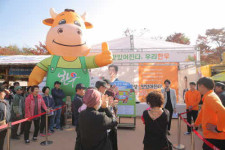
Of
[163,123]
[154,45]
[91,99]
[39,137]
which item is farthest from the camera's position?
[154,45]

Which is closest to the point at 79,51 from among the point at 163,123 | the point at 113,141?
the point at 113,141

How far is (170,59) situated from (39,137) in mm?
5715

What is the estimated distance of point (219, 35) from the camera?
60.6ft

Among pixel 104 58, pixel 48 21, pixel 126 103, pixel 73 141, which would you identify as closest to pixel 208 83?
pixel 104 58

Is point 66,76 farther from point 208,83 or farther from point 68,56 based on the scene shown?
point 208,83

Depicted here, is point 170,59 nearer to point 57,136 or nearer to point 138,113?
point 138,113

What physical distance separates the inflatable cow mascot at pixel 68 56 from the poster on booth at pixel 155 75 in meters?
3.39

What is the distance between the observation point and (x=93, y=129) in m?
1.79

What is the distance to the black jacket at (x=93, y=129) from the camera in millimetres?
1797

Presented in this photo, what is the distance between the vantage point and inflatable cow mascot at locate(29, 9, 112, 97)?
454 cm

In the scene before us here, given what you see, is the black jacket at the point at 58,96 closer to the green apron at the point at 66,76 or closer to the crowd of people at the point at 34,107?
the crowd of people at the point at 34,107

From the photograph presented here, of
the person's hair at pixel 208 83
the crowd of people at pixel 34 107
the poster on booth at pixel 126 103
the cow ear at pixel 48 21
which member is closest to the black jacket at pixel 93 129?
the person's hair at pixel 208 83

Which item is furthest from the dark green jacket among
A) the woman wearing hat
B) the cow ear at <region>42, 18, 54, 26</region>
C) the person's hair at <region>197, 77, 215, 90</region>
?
the person's hair at <region>197, 77, 215, 90</region>

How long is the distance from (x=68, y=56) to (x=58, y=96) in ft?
Result: 3.89
